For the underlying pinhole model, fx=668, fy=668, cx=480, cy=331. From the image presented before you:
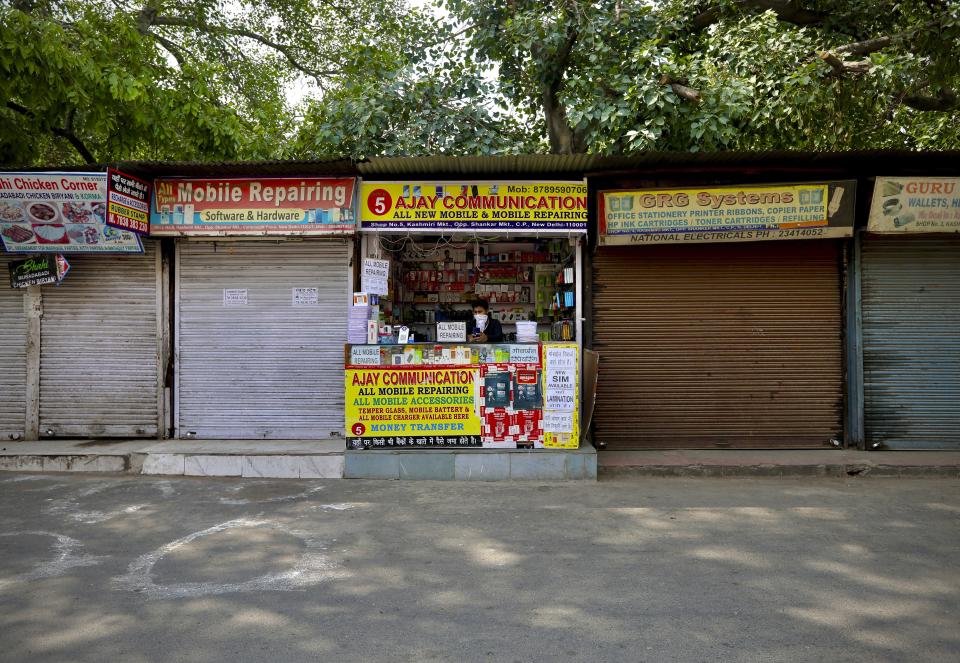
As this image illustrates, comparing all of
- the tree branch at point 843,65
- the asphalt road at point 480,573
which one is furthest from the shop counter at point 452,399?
the tree branch at point 843,65

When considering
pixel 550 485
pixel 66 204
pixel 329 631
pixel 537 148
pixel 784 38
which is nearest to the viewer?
pixel 329 631

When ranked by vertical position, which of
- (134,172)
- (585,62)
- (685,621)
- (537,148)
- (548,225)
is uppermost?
(585,62)

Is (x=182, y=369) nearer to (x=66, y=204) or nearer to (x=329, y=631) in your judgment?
(x=66, y=204)

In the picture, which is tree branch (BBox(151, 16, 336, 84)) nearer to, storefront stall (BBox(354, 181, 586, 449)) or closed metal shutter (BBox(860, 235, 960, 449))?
storefront stall (BBox(354, 181, 586, 449))

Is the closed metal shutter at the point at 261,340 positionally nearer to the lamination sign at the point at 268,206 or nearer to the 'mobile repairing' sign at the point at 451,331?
the lamination sign at the point at 268,206

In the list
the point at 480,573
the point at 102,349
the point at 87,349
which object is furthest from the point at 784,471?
the point at 87,349

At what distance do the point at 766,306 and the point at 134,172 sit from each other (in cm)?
795

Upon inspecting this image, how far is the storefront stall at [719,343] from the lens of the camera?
27.2 ft

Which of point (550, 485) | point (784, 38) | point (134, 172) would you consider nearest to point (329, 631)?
point (550, 485)

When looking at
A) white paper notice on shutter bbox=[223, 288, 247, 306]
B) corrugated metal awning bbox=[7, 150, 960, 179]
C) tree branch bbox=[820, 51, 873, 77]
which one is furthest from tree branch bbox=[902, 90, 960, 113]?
white paper notice on shutter bbox=[223, 288, 247, 306]

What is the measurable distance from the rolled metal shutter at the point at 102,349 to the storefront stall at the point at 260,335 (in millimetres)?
381

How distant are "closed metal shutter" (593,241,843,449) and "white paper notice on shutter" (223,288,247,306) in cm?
447

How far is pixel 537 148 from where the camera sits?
44.3ft

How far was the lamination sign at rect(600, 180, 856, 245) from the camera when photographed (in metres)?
7.90
